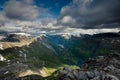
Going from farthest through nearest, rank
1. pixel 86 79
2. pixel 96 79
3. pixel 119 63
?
1. pixel 119 63
2. pixel 86 79
3. pixel 96 79

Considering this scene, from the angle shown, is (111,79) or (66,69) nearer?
(111,79)

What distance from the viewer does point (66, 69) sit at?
162 metres

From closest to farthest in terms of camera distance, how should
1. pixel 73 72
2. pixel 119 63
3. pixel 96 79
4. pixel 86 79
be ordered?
pixel 96 79
pixel 86 79
pixel 73 72
pixel 119 63

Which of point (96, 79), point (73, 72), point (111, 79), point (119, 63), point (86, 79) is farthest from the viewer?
point (119, 63)

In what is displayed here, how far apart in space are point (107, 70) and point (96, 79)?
1021 inches

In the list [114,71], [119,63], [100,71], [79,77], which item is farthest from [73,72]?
[119,63]

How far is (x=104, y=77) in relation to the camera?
124 m

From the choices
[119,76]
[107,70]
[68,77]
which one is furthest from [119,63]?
[68,77]

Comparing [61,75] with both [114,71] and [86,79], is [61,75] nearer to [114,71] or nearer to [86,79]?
[86,79]

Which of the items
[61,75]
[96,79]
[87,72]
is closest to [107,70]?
[87,72]

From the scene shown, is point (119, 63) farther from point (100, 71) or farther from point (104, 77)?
point (104, 77)

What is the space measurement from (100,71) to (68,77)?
1013 inches

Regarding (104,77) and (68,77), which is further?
(68,77)

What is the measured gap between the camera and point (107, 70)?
490 feet
